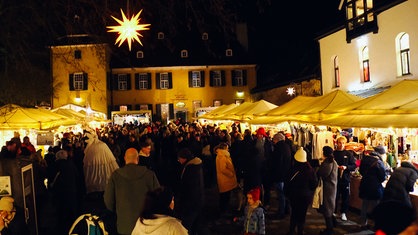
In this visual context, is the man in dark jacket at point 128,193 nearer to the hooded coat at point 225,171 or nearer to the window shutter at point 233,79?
the hooded coat at point 225,171

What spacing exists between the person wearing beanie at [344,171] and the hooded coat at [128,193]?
5.69 metres

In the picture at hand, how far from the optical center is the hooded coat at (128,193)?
A: 5.52 meters

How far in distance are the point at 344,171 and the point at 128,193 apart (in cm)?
607

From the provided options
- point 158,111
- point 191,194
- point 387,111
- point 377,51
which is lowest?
point 191,194

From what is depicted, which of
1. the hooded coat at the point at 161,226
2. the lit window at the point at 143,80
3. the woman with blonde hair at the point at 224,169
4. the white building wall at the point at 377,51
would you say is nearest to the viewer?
the hooded coat at the point at 161,226

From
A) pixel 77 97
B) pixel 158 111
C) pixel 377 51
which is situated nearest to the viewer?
pixel 377 51

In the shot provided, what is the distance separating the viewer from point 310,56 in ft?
95.4

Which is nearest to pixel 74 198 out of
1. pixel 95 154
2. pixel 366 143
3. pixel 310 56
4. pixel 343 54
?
pixel 95 154

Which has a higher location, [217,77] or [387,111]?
[217,77]

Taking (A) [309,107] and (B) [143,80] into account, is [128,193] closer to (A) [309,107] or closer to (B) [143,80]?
(A) [309,107]

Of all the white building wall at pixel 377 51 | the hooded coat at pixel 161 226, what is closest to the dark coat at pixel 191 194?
the hooded coat at pixel 161 226

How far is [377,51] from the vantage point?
17.8 m

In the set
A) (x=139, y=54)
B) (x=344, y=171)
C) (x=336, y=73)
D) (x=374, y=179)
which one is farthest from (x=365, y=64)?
(x=139, y=54)

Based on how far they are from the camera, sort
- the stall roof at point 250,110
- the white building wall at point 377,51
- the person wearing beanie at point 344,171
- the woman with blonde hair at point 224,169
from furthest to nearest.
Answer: the stall roof at point 250,110 < the white building wall at point 377,51 < the woman with blonde hair at point 224,169 < the person wearing beanie at point 344,171
